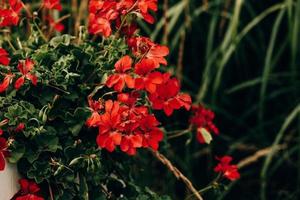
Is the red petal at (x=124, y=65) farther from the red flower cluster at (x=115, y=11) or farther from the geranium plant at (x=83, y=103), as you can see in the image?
the red flower cluster at (x=115, y=11)

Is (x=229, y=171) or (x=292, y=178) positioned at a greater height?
(x=229, y=171)

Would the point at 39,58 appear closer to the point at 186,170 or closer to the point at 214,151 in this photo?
the point at 186,170

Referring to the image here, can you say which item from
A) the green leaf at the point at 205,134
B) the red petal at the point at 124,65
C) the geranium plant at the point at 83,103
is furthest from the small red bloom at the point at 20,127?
the green leaf at the point at 205,134

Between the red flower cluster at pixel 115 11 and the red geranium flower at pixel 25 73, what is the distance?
179 mm

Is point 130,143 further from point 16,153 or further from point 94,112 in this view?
point 16,153

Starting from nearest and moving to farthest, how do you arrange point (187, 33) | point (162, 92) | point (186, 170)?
point (162, 92) < point (186, 170) < point (187, 33)

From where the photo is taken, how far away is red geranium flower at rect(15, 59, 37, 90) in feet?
4.45

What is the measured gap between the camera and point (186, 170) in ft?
8.32

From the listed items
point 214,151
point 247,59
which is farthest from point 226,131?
point 247,59

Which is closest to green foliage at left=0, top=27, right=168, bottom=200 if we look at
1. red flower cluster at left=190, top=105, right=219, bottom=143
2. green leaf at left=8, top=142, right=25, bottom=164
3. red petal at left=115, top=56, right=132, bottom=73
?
green leaf at left=8, top=142, right=25, bottom=164

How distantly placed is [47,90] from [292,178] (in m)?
1.45

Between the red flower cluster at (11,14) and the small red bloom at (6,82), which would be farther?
the red flower cluster at (11,14)

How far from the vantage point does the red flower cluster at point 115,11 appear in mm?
1422

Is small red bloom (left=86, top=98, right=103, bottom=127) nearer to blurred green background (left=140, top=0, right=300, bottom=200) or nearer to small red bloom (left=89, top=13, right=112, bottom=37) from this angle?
small red bloom (left=89, top=13, right=112, bottom=37)
